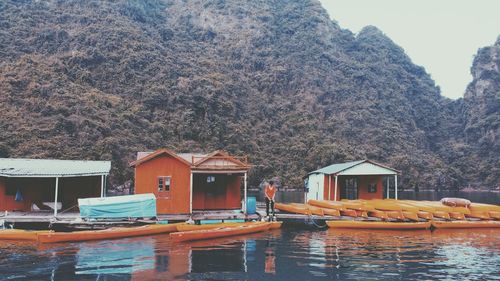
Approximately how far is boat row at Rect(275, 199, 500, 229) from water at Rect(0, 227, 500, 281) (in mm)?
2765

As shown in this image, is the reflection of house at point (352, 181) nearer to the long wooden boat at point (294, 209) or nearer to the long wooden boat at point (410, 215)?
the long wooden boat at point (410, 215)

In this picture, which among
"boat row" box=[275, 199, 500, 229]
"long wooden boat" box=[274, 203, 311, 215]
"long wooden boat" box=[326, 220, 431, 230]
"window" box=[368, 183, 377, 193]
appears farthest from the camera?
"window" box=[368, 183, 377, 193]

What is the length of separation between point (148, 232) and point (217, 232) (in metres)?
3.98

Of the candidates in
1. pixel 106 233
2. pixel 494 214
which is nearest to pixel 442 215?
pixel 494 214

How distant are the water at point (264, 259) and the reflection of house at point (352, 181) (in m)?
8.60

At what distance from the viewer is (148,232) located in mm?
23266

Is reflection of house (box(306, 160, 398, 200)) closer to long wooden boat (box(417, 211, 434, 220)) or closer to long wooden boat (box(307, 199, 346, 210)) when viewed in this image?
long wooden boat (box(307, 199, 346, 210))

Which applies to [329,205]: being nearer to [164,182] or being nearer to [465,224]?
[465,224]

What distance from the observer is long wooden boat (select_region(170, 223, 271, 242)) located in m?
21.3

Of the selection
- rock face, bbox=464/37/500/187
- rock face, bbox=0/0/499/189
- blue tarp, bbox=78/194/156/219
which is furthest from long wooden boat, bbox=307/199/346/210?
rock face, bbox=464/37/500/187

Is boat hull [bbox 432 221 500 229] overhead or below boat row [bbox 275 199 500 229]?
below

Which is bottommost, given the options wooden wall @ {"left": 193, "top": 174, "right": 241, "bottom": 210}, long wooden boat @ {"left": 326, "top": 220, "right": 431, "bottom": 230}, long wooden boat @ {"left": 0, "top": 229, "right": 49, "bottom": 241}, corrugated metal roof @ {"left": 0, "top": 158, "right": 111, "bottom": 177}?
long wooden boat @ {"left": 0, "top": 229, "right": 49, "bottom": 241}

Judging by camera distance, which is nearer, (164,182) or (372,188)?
(164,182)

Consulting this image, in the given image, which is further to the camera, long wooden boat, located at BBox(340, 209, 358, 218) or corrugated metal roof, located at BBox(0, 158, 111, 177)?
long wooden boat, located at BBox(340, 209, 358, 218)
